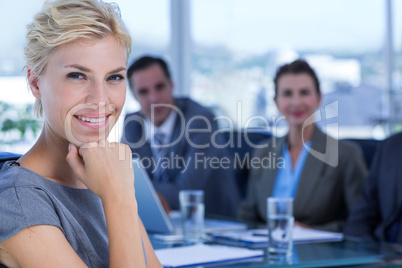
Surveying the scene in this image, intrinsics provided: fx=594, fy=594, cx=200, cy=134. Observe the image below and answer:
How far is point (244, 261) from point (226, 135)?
2057mm

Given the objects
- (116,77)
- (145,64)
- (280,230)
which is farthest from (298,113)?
(116,77)

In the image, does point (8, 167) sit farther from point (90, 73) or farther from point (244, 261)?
Answer: point (244, 261)

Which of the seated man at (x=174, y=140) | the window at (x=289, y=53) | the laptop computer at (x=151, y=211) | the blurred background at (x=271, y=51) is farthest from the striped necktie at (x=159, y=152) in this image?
the window at (x=289, y=53)

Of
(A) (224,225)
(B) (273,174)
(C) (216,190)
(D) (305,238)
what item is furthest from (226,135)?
(D) (305,238)

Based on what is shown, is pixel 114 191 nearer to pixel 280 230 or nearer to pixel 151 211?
pixel 280 230

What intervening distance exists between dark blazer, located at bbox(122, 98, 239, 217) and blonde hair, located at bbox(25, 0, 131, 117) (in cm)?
208

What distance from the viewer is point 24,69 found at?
1391mm

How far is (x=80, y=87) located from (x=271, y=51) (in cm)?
480

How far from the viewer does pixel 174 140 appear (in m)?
3.62

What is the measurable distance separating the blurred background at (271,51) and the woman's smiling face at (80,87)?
3.58 metres

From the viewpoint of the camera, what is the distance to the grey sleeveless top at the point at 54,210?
114cm

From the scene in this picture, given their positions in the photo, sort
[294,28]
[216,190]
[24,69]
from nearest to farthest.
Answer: [24,69], [216,190], [294,28]

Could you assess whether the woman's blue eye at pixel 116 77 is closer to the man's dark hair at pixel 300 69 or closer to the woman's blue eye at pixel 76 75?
the woman's blue eye at pixel 76 75

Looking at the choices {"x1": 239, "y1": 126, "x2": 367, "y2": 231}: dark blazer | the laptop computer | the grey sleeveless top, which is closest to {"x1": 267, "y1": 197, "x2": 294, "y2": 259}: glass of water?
the laptop computer
